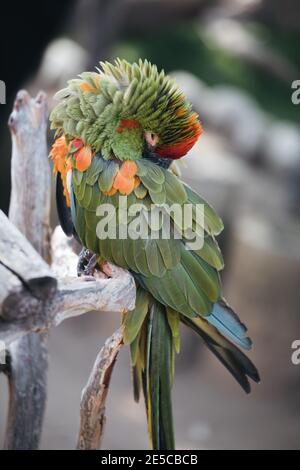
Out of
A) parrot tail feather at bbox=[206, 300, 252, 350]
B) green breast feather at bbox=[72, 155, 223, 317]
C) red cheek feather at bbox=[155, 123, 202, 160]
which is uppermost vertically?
red cheek feather at bbox=[155, 123, 202, 160]

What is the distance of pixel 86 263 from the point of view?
135 cm

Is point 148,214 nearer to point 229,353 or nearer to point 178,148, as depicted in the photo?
point 178,148

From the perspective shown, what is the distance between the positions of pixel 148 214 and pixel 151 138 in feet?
0.43

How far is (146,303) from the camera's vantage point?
1.25 metres

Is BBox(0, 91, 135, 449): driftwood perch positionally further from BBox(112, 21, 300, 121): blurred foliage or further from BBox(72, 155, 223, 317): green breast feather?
BBox(112, 21, 300, 121): blurred foliage

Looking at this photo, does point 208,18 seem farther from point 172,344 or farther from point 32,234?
point 172,344

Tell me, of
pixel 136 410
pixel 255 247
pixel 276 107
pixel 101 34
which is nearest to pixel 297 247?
pixel 255 247

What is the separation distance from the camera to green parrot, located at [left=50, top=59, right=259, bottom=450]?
3.92 ft

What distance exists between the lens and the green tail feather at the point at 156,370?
1179mm

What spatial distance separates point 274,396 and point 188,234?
1.50 meters

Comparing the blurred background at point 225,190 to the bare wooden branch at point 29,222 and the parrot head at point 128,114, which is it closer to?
the bare wooden branch at point 29,222

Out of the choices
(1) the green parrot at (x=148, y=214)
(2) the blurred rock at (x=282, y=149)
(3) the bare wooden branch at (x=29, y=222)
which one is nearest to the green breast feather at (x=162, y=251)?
(1) the green parrot at (x=148, y=214)

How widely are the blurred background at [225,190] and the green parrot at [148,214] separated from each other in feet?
3.40

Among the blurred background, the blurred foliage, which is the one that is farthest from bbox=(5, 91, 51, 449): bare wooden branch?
the blurred foliage
